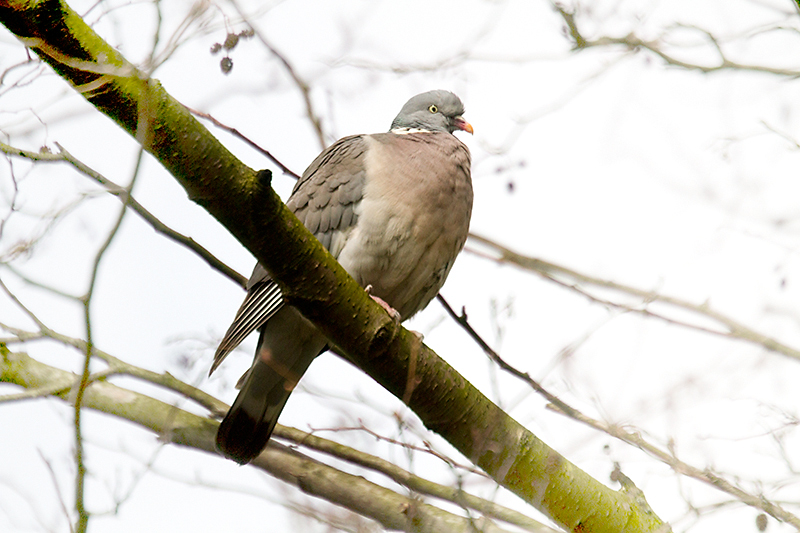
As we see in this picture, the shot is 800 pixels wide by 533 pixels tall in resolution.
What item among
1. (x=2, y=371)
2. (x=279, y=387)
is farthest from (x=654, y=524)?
(x=2, y=371)

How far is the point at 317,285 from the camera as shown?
2480 mm

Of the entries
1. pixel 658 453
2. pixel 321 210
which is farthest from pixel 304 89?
pixel 658 453

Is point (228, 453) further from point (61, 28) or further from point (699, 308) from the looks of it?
point (699, 308)

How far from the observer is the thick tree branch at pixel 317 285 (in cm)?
211

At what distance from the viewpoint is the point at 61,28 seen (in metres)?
2.08

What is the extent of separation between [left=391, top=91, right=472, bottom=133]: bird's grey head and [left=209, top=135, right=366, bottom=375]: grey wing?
2.56ft

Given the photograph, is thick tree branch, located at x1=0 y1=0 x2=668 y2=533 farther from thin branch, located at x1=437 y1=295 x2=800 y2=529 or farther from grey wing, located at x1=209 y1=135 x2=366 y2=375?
grey wing, located at x1=209 y1=135 x2=366 y2=375

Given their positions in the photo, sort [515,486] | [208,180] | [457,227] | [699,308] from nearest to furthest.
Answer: [208,180] < [515,486] < [457,227] < [699,308]

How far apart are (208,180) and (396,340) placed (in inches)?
34.7

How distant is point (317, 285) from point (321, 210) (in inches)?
50.3

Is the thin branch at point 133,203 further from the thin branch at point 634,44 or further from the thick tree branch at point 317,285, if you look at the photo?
the thin branch at point 634,44

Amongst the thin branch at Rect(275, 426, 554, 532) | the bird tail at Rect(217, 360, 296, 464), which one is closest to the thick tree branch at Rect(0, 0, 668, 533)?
the thin branch at Rect(275, 426, 554, 532)

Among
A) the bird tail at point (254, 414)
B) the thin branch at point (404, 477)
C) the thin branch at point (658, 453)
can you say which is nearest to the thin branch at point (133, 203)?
the bird tail at point (254, 414)

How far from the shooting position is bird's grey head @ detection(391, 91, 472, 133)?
4.69 metres
